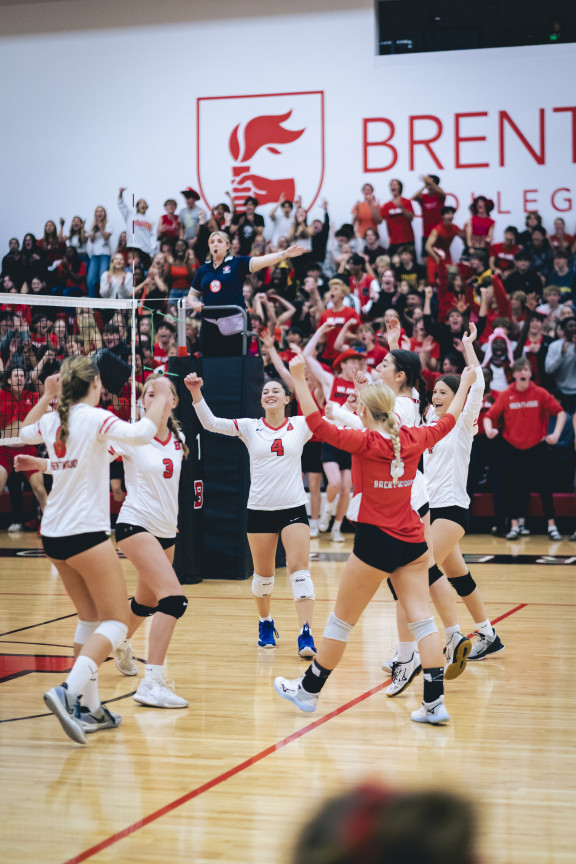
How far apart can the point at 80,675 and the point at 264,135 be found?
15656 millimetres

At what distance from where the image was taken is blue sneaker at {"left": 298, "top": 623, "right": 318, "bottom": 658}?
686cm

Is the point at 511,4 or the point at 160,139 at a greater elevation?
the point at 511,4

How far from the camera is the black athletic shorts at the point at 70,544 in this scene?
16.3ft

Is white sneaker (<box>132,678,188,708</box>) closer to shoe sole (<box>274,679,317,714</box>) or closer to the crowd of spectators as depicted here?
shoe sole (<box>274,679,317,714</box>)

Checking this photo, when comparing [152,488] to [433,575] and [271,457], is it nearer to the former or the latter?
[271,457]

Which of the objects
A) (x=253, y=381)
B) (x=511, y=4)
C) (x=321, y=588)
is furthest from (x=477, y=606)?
(x=511, y=4)

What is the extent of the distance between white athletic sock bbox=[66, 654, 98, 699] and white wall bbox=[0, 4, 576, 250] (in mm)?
14265

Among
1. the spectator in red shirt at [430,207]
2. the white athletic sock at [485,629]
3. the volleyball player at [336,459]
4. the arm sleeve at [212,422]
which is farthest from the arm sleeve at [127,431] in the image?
the spectator in red shirt at [430,207]

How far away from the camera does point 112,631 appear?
5035 mm

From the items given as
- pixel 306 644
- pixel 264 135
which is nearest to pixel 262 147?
pixel 264 135

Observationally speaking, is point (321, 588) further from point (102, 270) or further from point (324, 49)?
point (324, 49)

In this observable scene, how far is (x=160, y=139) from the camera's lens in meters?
19.8

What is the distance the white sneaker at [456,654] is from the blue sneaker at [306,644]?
1.03 meters

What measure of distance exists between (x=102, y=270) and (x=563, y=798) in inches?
604
